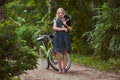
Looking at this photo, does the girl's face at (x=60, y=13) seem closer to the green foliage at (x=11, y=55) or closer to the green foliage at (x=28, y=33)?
the green foliage at (x=11, y=55)

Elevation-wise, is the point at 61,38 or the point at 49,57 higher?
the point at 61,38

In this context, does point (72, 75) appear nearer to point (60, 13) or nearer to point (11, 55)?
point (60, 13)

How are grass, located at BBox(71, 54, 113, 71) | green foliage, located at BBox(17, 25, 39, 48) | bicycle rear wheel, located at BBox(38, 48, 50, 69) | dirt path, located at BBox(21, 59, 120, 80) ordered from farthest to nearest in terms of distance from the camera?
green foliage, located at BBox(17, 25, 39, 48) → grass, located at BBox(71, 54, 113, 71) → bicycle rear wheel, located at BBox(38, 48, 50, 69) → dirt path, located at BBox(21, 59, 120, 80)

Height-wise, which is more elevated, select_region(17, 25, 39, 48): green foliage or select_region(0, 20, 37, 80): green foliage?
select_region(0, 20, 37, 80): green foliage

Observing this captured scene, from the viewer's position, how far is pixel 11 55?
309 inches

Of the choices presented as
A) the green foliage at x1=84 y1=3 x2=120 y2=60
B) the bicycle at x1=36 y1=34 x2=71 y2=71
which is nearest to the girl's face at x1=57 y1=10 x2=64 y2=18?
the bicycle at x1=36 y1=34 x2=71 y2=71

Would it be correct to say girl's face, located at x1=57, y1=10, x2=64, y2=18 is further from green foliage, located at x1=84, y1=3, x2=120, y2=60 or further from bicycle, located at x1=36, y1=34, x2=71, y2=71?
green foliage, located at x1=84, y1=3, x2=120, y2=60

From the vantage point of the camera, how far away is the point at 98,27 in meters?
12.5

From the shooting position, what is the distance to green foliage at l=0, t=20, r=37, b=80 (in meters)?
7.78

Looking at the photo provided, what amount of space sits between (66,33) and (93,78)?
1.58 metres

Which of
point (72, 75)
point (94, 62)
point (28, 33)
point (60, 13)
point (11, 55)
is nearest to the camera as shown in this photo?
point (11, 55)

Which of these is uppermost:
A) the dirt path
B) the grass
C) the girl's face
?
the girl's face

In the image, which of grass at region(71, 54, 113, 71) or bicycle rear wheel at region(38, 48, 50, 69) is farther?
grass at region(71, 54, 113, 71)

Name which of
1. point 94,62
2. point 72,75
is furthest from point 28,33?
point 72,75
